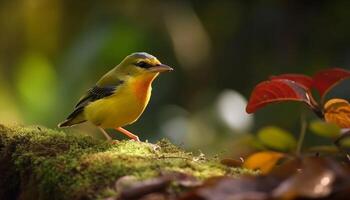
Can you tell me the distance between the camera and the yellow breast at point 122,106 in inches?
159

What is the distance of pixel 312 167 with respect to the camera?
1.54 metres

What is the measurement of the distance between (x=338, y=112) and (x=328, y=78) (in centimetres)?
11

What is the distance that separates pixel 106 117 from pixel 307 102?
210 cm

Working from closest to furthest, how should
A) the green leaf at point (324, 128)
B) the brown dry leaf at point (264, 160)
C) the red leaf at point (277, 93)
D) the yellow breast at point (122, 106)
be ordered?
the green leaf at point (324, 128), the brown dry leaf at point (264, 160), the red leaf at point (277, 93), the yellow breast at point (122, 106)

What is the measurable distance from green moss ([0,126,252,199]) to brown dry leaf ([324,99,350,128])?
0.98ft

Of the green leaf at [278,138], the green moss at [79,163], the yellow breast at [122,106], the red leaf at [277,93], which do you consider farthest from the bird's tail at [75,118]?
the green leaf at [278,138]

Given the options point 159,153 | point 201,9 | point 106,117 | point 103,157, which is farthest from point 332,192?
point 201,9

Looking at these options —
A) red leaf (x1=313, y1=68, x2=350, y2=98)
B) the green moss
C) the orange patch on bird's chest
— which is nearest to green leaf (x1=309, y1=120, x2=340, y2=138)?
the green moss

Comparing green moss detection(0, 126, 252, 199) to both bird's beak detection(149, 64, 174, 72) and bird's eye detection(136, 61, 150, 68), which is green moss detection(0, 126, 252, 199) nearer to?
bird's beak detection(149, 64, 174, 72)

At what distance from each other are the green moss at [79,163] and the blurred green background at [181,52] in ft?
13.8

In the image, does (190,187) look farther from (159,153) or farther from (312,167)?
(159,153)

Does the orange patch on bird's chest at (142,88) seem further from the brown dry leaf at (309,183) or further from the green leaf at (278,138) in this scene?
the brown dry leaf at (309,183)

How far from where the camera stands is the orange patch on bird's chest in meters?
4.09

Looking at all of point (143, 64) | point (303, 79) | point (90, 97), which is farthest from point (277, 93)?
point (90, 97)
